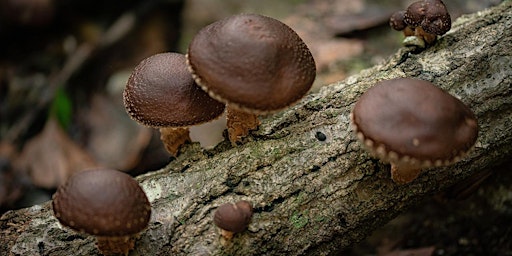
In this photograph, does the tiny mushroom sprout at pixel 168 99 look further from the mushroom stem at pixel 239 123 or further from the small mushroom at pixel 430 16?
the small mushroom at pixel 430 16

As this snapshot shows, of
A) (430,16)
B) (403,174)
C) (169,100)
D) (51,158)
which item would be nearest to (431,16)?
(430,16)

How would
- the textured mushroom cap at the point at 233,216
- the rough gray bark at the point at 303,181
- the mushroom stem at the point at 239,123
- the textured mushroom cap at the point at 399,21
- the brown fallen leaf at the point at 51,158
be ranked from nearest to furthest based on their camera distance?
the textured mushroom cap at the point at 233,216, the rough gray bark at the point at 303,181, the mushroom stem at the point at 239,123, the textured mushroom cap at the point at 399,21, the brown fallen leaf at the point at 51,158

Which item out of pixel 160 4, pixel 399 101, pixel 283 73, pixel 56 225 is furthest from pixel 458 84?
pixel 160 4

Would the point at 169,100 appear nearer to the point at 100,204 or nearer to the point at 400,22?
the point at 100,204

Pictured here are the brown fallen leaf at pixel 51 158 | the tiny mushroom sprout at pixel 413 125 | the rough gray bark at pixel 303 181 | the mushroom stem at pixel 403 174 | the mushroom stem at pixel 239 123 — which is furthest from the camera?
the brown fallen leaf at pixel 51 158

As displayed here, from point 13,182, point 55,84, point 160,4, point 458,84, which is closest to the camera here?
point 458,84

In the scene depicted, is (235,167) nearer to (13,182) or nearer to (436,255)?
(436,255)

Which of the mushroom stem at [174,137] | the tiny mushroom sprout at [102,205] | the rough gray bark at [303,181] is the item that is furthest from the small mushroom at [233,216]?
the mushroom stem at [174,137]
